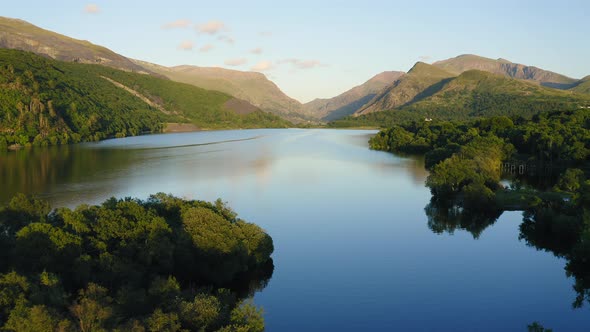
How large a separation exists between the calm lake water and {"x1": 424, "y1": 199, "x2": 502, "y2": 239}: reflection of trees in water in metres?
0.84

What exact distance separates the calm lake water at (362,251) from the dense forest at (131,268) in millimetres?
3586

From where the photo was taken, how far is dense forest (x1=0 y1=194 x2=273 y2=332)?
70.6ft

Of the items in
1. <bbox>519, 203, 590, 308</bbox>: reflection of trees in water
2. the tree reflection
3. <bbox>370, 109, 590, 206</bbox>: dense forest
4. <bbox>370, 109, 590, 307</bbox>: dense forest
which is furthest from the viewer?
<bbox>370, 109, 590, 206</bbox>: dense forest

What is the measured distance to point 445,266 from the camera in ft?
125

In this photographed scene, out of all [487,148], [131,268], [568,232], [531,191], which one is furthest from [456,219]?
[487,148]

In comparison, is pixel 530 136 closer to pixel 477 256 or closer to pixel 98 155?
pixel 477 256

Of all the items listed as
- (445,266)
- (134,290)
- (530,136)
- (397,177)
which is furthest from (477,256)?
(530,136)

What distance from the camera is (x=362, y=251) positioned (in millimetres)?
41906

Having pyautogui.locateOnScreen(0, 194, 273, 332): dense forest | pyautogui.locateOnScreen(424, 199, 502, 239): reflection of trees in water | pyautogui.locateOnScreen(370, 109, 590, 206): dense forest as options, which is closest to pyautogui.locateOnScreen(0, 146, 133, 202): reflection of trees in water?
pyautogui.locateOnScreen(0, 194, 273, 332): dense forest

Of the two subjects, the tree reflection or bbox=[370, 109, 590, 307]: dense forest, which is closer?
the tree reflection

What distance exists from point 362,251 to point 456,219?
16142 mm

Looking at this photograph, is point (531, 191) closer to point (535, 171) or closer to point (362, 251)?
point (362, 251)

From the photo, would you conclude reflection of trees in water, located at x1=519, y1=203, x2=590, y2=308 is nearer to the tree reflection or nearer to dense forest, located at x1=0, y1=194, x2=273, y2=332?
the tree reflection

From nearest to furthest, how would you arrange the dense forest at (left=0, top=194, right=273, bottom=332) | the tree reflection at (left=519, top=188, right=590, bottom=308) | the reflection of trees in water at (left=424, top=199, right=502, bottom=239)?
the dense forest at (left=0, top=194, right=273, bottom=332) → the tree reflection at (left=519, top=188, right=590, bottom=308) → the reflection of trees in water at (left=424, top=199, right=502, bottom=239)
